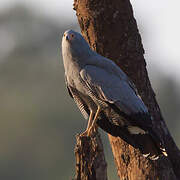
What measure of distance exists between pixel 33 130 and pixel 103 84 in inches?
1601

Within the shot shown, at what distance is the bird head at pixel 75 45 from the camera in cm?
1118

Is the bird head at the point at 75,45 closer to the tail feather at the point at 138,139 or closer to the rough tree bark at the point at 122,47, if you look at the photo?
the rough tree bark at the point at 122,47

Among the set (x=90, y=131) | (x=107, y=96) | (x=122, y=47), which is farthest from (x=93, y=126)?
(x=122, y=47)

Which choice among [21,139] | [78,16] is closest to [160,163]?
[78,16]

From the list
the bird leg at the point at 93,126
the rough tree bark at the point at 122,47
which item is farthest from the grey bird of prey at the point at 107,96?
the rough tree bark at the point at 122,47

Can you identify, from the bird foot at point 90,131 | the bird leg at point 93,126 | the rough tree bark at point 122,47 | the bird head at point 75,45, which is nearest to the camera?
the bird foot at point 90,131

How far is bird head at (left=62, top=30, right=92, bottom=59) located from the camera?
36.7 feet

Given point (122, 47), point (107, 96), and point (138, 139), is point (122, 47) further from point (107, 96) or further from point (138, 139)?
point (138, 139)

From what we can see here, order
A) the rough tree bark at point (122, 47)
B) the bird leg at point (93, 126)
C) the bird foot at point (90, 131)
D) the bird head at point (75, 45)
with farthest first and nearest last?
the rough tree bark at point (122, 47), the bird head at point (75, 45), the bird leg at point (93, 126), the bird foot at point (90, 131)

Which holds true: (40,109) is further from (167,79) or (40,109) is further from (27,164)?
(167,79)

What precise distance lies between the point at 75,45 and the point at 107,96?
0.77 metres

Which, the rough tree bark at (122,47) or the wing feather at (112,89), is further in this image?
the rough tree bark at (122,47)

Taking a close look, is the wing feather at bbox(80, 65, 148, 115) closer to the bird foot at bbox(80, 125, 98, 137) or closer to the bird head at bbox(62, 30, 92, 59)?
the bird head at bbox(62, 30, 92, 59)

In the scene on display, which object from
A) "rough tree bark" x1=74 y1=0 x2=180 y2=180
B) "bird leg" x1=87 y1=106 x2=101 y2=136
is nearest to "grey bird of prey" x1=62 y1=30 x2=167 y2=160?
"bird leg" x1=87 y1=106 x2=101 y2=136
